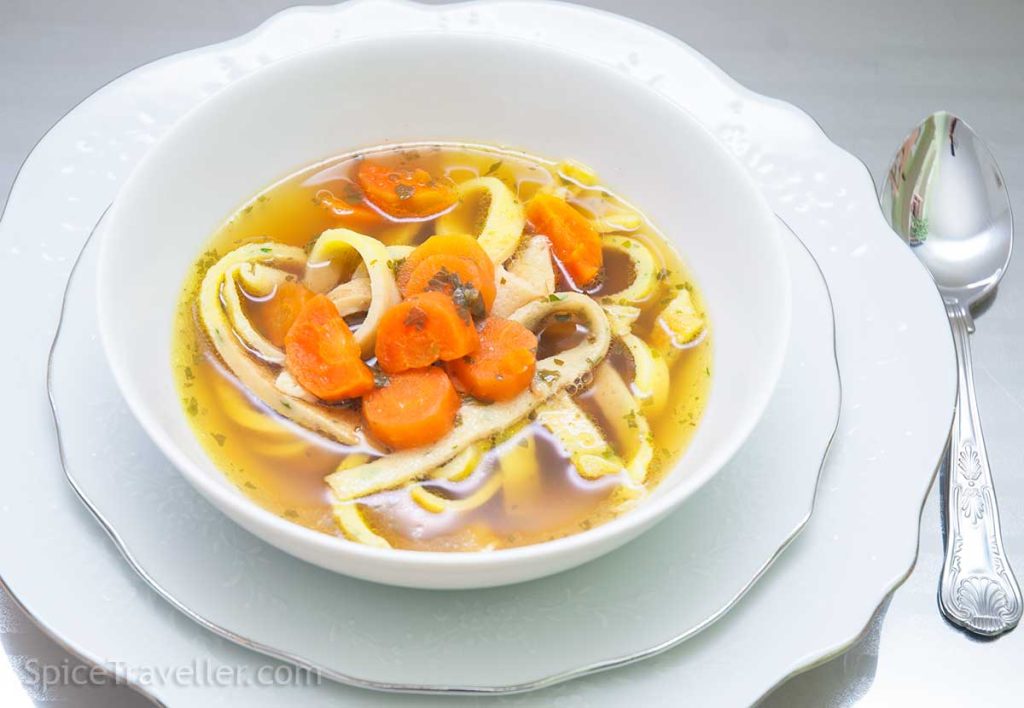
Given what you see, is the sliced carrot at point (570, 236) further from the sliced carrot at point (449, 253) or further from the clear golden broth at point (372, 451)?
the sliced carrot at point (449, 253)

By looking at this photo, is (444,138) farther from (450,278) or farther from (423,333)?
(423,333)

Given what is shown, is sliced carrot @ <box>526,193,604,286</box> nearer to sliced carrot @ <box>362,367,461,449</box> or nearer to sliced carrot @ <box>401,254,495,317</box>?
sliced carrot @ <box>401,254,495,317</box>

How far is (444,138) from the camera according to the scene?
8.77 ft

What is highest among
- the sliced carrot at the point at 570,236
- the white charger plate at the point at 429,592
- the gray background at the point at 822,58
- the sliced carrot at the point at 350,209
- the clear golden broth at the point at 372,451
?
the gray background at the point at 822,58

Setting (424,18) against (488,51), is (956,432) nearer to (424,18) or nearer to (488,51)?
(488,51)

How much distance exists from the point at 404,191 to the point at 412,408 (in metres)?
0.76

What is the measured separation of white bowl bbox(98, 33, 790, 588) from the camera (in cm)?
166

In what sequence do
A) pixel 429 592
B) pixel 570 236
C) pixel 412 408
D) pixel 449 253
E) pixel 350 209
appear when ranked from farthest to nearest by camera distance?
pixel 350 209
pixel 570 236
pixel 449 253
pixel 412 408
pixel 429 592

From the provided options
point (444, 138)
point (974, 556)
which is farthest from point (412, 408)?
point (974, 556)

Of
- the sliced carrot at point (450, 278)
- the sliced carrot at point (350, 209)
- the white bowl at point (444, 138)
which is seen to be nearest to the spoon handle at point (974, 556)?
the white bowl at point (444, 138)

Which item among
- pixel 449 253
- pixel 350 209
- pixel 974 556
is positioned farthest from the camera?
pixel 350 209

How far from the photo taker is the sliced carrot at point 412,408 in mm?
2045

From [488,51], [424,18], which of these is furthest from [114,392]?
[424,18]

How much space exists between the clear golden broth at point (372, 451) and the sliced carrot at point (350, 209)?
112mm
